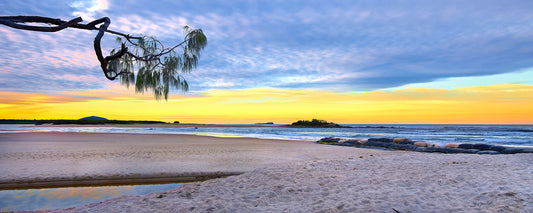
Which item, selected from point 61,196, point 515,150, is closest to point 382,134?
point 515,150

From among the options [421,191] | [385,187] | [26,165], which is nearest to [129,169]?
[26,165]

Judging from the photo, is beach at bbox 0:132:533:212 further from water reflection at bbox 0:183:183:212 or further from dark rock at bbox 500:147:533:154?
dark rock at bbox 500:147:533:154

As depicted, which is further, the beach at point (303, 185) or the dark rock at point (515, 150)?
the dark rock at point (515, 150)

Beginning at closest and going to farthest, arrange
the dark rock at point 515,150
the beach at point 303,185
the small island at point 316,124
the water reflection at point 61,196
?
1. the beach at point 303,185
2. the water reflection at point 61,196
3. the dark rock at point 515,150
4. the small island at point 316,124

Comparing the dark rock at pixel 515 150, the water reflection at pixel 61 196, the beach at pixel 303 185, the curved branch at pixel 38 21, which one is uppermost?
the curved branch at pixel 38 21

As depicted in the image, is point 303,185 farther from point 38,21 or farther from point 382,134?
point 382,134

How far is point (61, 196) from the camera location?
6.19 metres

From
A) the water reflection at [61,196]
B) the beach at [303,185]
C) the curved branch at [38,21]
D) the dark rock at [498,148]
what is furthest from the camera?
the dark rock at [498,148]

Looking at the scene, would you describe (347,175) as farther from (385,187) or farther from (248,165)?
(248,165)

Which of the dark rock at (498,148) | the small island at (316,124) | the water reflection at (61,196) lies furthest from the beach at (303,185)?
the small island at (316,124)

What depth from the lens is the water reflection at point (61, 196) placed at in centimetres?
552

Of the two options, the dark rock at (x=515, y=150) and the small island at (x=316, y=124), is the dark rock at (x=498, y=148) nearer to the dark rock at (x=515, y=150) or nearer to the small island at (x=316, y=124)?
the dark rock at (x=515, y=150)

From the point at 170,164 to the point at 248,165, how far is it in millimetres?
2635

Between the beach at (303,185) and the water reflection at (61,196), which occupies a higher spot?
the beach at (303,185)
